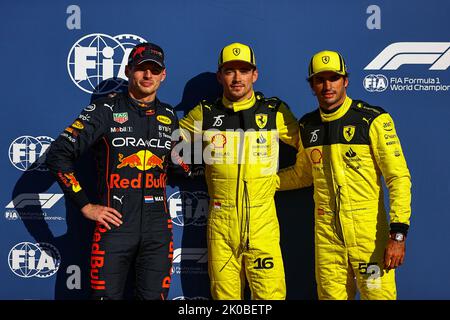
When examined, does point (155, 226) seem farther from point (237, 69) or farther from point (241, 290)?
point (237, 69)

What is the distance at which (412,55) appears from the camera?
3568 mm

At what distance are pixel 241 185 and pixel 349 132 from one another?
0.79m

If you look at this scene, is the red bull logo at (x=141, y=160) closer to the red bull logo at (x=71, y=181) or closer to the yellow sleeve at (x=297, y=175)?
the red bull logo at (x=71, y=181)

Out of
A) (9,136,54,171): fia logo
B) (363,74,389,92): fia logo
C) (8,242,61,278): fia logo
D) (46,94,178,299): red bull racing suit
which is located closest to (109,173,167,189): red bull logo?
(46,94,178,299): red bull racing suit

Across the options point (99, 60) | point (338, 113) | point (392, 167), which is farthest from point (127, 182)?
point (392, 167)

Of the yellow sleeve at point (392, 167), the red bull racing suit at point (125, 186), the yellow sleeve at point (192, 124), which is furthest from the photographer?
the yellow sleeve at point (192, 124)

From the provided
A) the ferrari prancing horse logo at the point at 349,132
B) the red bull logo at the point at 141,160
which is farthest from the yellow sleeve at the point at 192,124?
the ferrari prancing horse logo at the point at 349,132

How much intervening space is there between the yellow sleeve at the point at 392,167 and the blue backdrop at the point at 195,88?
72cm

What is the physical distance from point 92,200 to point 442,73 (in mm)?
2888

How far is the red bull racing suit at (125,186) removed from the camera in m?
2.94

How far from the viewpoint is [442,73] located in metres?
3.57

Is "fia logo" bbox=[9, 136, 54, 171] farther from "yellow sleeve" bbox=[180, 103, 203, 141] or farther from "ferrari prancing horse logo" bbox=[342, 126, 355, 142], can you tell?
"ferrari prancing horse logo" bbox=[342, 126, 355, 142]

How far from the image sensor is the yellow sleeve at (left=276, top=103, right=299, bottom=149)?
3266mm
